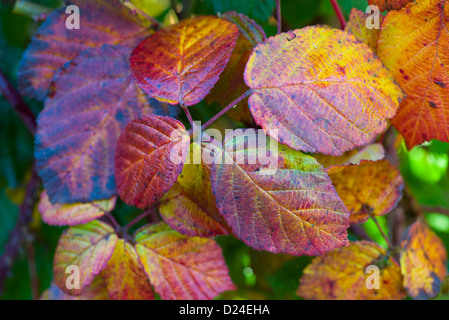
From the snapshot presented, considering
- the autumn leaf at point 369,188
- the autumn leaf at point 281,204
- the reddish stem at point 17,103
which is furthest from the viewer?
the reddish stem at point 17,103

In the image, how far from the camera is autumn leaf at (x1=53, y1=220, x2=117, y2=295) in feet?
1.86

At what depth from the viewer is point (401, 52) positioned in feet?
1.59

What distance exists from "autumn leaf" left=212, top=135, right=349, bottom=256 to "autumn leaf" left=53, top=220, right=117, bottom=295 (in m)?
0.25

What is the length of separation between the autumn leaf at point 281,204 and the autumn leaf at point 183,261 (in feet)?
0.56

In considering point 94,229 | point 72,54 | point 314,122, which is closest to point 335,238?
point 314,122

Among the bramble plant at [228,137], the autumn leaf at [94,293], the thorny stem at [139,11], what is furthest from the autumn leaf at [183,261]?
the thorny stem at [139,11]

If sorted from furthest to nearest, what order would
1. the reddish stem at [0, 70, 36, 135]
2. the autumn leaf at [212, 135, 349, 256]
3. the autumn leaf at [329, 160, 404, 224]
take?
1. the reddish stem at [0, 70, 36, 135]
2. the autumn leaf at [329, 160, 404, 224]
3. the autumn leaf at [212, 135, 349, 256]

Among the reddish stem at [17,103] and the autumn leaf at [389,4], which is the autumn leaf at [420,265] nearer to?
the autumn leaf at [389,4]

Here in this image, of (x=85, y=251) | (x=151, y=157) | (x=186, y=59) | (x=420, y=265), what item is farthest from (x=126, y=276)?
(x=420, y=265)

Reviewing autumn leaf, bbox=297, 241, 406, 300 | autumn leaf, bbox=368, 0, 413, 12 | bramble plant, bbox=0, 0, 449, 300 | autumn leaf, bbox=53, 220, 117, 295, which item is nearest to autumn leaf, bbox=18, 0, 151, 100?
bramble plant, bbox=0, 0, 449, 300

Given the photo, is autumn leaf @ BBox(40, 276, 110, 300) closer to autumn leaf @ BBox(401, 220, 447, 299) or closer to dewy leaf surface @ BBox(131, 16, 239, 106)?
dewy leaf surface @ BBox(131, 16, 239, 106)

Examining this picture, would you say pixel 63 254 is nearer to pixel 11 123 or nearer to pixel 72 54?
pixel 72 54

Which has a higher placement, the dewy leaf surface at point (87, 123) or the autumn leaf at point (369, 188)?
the dewy leaf surface at point (87, 123)

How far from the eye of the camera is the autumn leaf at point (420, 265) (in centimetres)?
57
